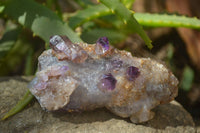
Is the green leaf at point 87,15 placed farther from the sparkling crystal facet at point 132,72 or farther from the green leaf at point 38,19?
the sparkling crystal facet at point 132,72

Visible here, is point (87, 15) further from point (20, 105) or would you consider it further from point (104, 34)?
point (20, 105)

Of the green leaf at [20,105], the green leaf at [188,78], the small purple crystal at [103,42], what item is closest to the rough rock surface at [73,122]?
the green leaf at [20,105]

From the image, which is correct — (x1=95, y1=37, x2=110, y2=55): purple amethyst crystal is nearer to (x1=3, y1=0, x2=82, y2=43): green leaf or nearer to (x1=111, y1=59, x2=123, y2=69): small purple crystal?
(x1=111, y1=59, x2=123, y2=69): small purple crystal

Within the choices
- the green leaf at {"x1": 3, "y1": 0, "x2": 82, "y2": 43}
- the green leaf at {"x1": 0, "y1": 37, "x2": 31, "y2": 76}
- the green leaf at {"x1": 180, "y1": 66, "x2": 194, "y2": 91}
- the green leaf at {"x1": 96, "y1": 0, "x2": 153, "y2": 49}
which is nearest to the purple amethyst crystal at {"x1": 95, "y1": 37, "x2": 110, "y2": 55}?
the green leaf at {"x1": 96, "y1": 0, "x2": 153, "y2": 49}

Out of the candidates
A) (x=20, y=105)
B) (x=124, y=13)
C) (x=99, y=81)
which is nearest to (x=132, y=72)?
(x=99, y=81)

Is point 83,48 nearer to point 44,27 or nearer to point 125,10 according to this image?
point 125,10

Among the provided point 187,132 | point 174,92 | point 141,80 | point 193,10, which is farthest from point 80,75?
point 193,10
